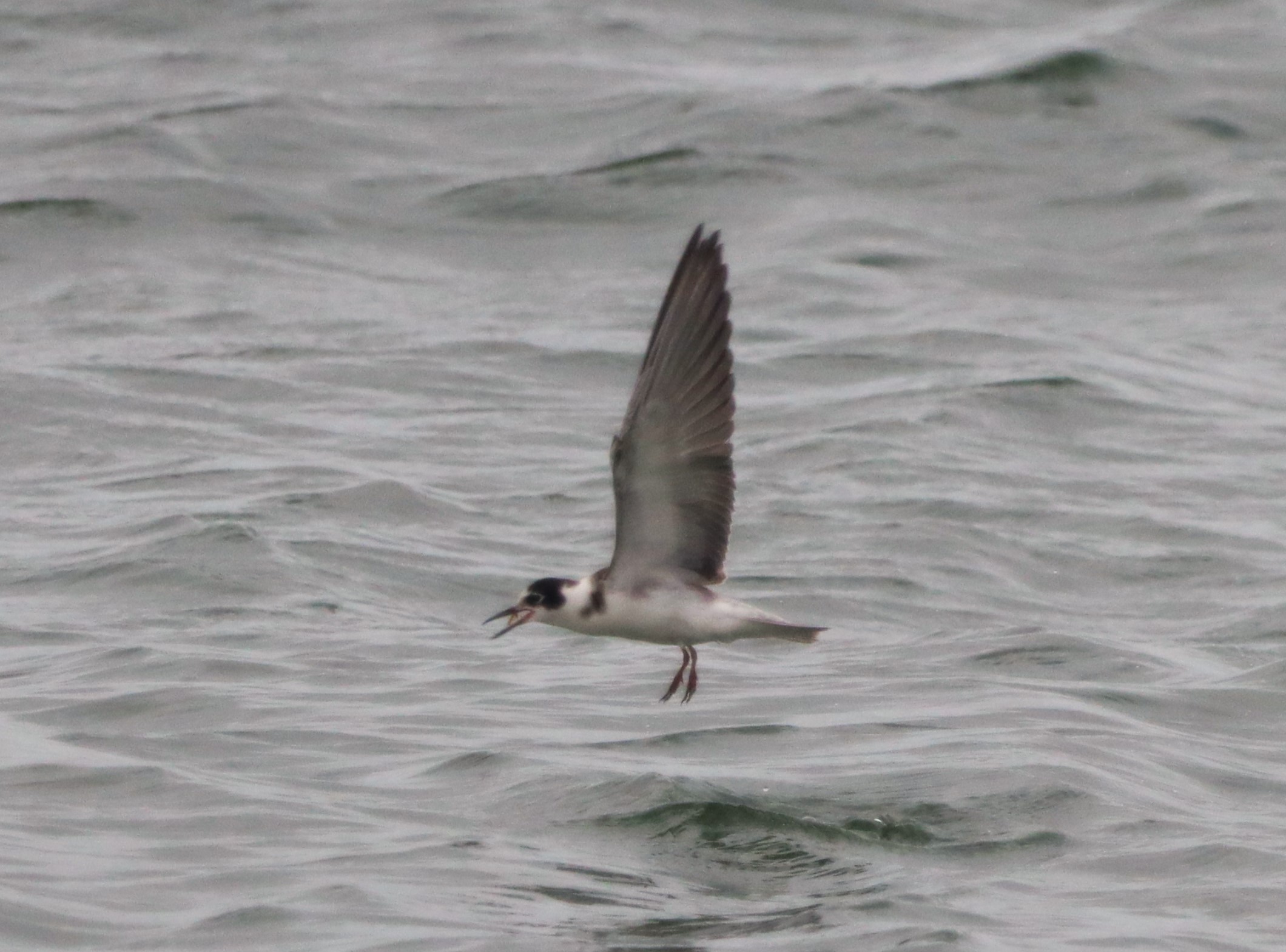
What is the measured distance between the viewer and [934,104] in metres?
24.2

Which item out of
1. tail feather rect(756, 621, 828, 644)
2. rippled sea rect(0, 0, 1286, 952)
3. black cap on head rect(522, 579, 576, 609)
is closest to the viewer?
tail feather rect(756, 621, 828, 644)

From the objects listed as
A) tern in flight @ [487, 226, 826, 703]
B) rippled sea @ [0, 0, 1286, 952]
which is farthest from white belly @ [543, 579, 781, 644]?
rippled sea @ [0, 0, 1286, 952]

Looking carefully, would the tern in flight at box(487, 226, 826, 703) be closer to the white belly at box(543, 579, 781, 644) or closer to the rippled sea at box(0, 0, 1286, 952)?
the white belly at box(543, 579, 781, 644)

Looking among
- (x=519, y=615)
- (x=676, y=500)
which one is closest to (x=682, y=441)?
(x=676, y=500)

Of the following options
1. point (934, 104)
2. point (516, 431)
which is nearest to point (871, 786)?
point (516, 431)

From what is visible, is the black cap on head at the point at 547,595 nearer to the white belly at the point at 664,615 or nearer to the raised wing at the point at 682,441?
the white belly at the point at 664,615

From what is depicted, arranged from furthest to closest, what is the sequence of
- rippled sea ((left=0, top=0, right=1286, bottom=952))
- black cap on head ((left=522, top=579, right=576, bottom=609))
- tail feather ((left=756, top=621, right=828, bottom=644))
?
rippled sea ((left=0, top=0, right=1286, bottom=952)) < black cap on head ((left=522, top=579, right=576, bottom=609)) < tail feather ((left=756, top=621, right=828, bottom=644))

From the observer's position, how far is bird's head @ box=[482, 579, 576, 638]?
839 cm

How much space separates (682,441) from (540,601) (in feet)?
2.52

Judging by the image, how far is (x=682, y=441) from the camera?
818cm

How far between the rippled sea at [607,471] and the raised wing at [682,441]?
1.34m

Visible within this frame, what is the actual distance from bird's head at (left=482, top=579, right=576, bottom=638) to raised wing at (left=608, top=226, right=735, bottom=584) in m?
0.20

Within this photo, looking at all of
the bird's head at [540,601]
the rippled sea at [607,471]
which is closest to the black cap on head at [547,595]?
the bird's head at [540,601]

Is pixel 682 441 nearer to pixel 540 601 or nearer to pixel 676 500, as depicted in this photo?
pixel 676 500
